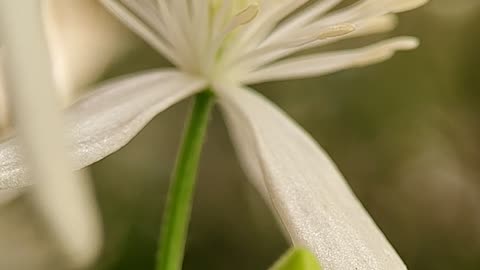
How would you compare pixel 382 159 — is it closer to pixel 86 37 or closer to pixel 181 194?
pixel 86 37

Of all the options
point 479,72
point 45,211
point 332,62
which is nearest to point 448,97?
point 479,72

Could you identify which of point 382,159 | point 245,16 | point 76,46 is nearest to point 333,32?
point 245,16

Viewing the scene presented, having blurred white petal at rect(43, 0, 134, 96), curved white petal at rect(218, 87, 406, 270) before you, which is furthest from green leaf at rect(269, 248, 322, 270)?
blurred white petal at rect(43, 0, 134, 96)

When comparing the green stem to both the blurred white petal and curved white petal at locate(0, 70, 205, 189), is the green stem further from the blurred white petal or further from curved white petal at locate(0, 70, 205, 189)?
the blurred white petal

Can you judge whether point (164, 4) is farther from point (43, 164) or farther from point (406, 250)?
point (406, 250)

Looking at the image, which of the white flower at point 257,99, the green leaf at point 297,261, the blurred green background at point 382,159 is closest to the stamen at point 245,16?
the white flower at point 257,99

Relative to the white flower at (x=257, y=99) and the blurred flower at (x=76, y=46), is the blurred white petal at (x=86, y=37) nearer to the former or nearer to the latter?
the blurred flower at (x=76, y=46)
